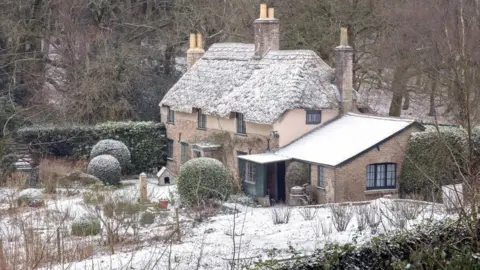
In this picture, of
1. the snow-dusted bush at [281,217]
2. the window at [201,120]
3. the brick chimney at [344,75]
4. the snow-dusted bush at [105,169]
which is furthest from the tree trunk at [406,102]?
the snow-dusted bush at [281,217]

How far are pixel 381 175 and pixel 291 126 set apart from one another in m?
3.86

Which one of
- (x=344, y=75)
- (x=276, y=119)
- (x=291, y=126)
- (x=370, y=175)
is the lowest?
(x=370, y=175)

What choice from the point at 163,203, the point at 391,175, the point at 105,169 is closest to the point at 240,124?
the point at 105,169

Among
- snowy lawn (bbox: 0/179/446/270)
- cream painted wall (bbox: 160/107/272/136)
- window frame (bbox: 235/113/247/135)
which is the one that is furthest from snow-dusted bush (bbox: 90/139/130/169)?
snowy lawn (bbox: 0/179/446/270)

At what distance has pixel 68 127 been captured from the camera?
33594 millimetres

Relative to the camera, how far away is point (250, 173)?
28.3 m

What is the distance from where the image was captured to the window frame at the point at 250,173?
91.6 feet

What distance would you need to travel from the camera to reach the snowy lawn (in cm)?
1470

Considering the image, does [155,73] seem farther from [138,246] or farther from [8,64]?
[138,246]

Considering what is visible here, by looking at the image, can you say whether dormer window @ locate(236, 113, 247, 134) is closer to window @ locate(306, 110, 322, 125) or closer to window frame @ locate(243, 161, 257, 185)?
window frame @ locate(243, 161, 257, 185)

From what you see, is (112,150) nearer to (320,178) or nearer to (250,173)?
(250,173)

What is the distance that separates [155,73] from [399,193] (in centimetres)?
1701

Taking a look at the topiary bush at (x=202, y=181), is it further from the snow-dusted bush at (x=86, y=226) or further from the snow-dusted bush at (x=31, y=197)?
the snow-dusted bush at (x=86, y=226)

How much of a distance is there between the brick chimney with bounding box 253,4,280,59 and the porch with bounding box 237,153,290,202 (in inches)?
201
